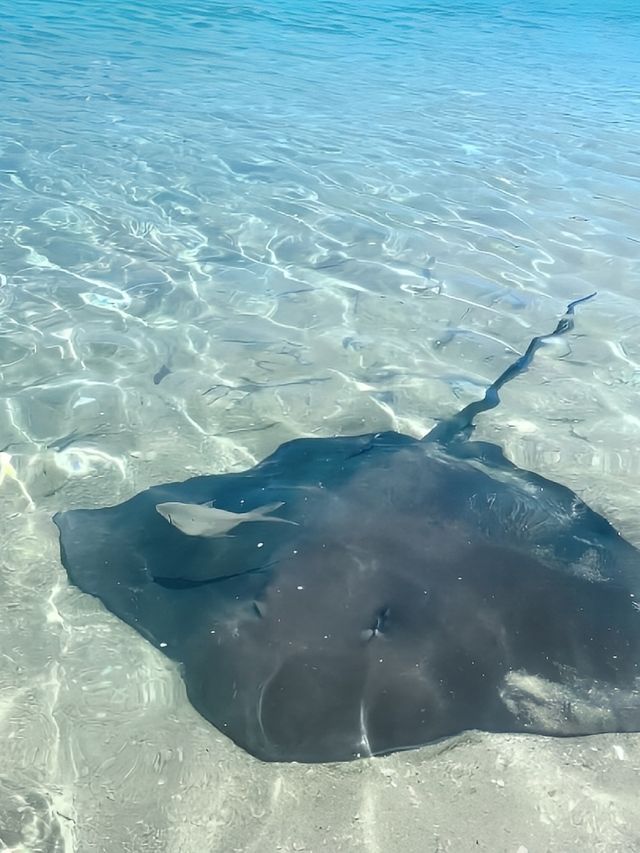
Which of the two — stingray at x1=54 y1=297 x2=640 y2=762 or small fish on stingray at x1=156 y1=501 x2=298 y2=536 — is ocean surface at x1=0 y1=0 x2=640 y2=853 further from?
small fish on stingray at x1=156 y1=501 x2=298 y2=536

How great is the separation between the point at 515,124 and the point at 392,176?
4577mm

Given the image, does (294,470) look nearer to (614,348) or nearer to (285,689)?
(285,689)

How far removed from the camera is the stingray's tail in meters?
4.86

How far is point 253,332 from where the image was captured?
264 inches

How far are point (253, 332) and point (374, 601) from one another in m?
4.09

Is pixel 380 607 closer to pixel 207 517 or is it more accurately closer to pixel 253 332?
pixel 207 517

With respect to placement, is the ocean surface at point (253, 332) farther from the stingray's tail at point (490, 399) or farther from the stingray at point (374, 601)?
the stingray at point (374, 601)

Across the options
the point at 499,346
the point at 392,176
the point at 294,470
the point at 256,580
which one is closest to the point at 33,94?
the point at 392,176

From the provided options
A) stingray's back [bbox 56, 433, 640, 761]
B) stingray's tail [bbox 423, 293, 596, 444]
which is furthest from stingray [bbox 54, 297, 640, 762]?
stingray's tail [bbox 423, 293, 596, 444]

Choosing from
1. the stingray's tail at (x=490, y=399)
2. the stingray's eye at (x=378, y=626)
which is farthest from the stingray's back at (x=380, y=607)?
the stingray's tail at (x=490, y=399)

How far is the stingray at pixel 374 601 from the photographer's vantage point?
278 centimetres

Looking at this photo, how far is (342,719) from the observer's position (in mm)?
2719

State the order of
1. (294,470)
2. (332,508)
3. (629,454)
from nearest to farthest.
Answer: (332,508)
(294,470)
(629,454)

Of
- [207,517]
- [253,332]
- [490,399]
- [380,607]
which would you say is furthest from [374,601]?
[253,332]
